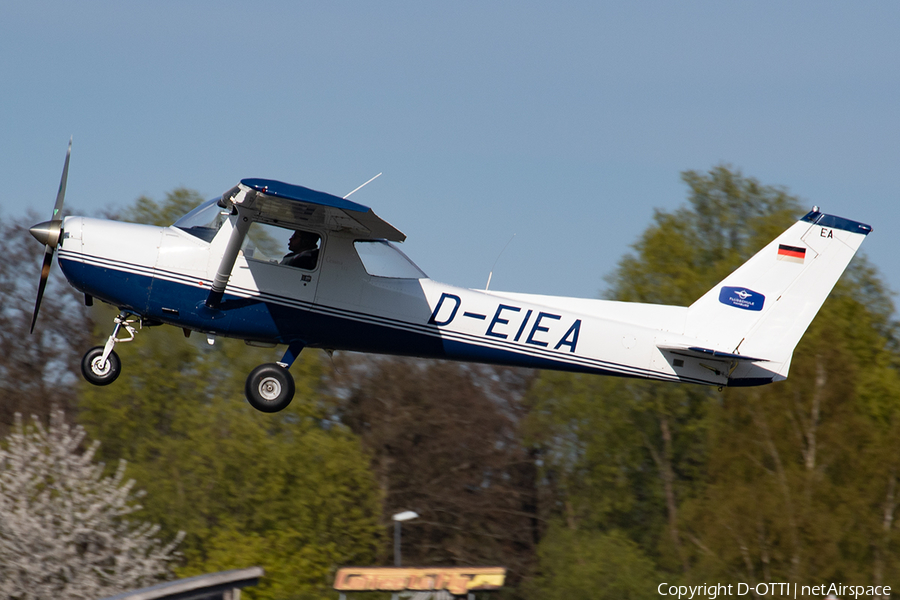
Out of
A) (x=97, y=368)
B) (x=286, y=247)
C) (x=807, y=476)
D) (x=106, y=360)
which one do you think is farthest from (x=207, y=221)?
(x=807, y=476)

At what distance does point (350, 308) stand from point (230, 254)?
143 cm

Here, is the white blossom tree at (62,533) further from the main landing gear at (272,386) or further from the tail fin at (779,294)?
the tail fin at (779,294)

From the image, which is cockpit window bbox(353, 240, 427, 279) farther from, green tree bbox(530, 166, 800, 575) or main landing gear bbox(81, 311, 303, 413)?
green tree bbox(530, 166, 800, 575)

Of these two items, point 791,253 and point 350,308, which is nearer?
point 350,308

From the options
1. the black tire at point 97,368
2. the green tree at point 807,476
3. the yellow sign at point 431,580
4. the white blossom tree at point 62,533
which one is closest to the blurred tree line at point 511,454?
the green tree at point 807,476

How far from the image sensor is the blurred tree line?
87.4ft

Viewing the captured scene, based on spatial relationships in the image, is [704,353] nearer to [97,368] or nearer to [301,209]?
[301,209]

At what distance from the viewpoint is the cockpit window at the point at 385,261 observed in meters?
11.3

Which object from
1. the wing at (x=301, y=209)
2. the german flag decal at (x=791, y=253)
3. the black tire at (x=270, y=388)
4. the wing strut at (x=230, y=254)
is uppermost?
the german flag decal at (x=791, y=253)

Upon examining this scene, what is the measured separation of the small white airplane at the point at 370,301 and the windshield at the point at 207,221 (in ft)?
0.05

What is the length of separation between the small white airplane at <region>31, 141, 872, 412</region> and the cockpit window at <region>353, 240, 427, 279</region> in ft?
0.05

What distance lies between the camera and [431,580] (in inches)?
754

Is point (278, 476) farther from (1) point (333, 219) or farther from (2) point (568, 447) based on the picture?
(1) point (333, 219)

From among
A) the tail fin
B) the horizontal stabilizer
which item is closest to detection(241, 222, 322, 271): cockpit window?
the horizontal stabilizer
